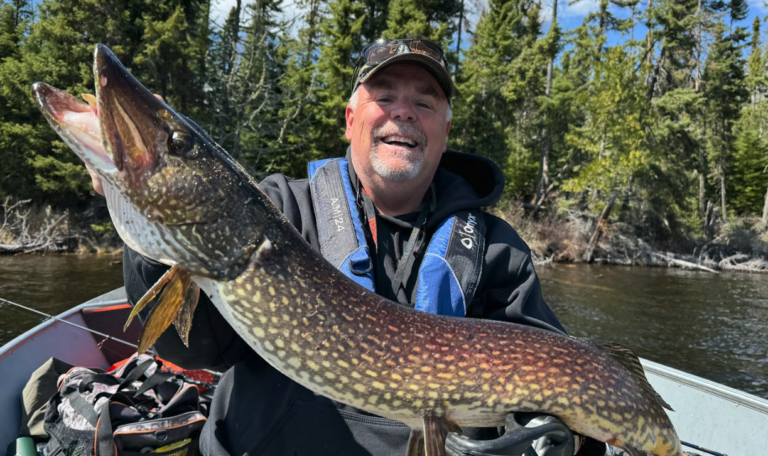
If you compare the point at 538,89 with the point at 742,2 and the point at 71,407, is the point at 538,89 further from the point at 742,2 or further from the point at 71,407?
the point at 71,407

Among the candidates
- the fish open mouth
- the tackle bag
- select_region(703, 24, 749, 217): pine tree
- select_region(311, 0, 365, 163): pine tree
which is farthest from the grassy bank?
the fish open mouth

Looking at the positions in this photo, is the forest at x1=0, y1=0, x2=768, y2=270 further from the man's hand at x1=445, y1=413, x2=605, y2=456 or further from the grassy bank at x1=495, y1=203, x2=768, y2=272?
the man's hand at x1=445, y1=413, x2=605, y2=456

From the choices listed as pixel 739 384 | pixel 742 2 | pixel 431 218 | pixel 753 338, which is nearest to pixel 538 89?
pixel 742 2

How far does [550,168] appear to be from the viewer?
26.3 meters

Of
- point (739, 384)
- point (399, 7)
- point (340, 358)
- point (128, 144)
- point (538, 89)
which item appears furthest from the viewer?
point (538, 89)

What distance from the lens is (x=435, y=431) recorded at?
1.80 metres

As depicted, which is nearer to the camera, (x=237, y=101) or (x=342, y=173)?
(x=342, y=173)

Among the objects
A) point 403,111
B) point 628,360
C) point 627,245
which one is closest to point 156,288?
point 403,111

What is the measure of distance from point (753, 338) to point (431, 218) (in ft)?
36.0

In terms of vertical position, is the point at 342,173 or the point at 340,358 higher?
the point at 342,173

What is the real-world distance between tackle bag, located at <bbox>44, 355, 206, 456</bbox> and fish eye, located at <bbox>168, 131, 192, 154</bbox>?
1763mm

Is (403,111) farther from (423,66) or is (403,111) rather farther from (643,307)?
(643,307)

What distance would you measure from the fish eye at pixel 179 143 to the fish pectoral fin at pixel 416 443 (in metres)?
1.34

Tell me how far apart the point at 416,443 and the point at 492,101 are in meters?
24.6
